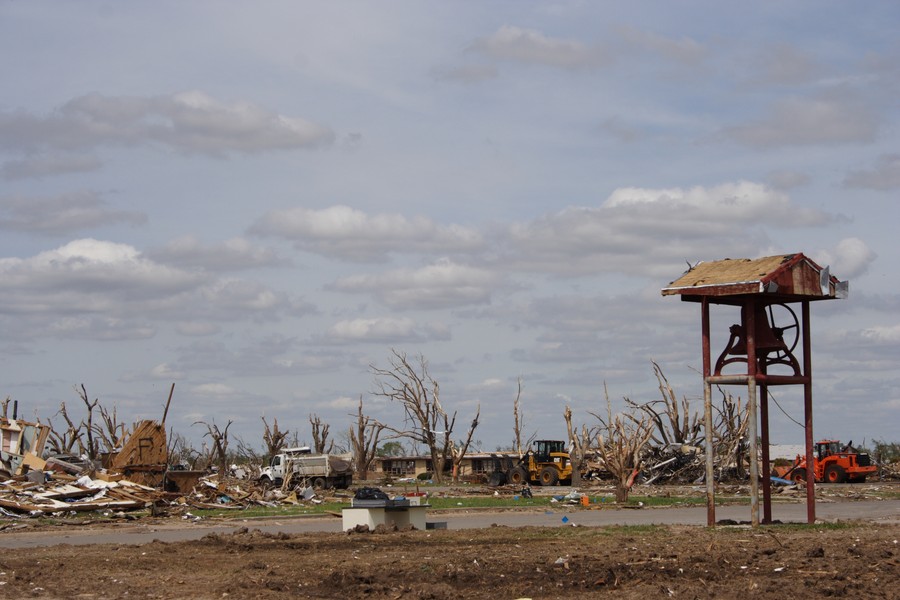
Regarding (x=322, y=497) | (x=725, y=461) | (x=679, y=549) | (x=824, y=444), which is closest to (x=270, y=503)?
(x=322, y=497)

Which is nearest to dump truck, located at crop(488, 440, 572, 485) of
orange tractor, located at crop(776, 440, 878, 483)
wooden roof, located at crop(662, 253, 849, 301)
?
orange tractor, located at crop(776, 440, 878, 483)

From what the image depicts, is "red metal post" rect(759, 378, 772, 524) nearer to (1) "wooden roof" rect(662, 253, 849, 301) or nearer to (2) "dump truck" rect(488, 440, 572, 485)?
(1) "wooden roof" rect(662, 253, 849, 301)

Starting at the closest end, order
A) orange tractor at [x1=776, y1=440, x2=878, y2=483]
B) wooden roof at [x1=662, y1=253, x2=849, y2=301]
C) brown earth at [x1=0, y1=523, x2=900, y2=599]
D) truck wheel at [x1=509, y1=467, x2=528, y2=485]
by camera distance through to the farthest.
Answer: brown earth at [x1=0, y1=523, x2=900, y2=599]
wooden roof at [x1=662, y1=253, x2=849, y2=301]
truck wheel at [x1=509, y1=467, x2=528, y2=485]
orange tractor at [x1=776, y1=440, x2=878, y2=483]

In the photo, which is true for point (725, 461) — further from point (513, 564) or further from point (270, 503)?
point (513, 564)

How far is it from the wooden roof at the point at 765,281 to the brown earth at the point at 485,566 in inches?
187

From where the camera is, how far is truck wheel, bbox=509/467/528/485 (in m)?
50.1

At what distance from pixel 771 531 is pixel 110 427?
3759cm

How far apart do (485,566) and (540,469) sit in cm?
3524

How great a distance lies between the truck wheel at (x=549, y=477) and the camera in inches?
1957

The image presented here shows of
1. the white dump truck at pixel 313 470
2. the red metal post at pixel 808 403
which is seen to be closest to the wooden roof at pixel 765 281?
the red metal post at pixel 808 403

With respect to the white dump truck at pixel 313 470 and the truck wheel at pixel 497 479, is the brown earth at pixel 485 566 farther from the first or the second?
the truck wheel at pixel 497 479

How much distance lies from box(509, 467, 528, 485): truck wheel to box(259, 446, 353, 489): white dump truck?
7.78 m

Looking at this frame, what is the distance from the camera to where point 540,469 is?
50531 mm

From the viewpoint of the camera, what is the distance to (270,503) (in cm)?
3606
